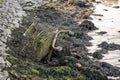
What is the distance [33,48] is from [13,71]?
2901mm

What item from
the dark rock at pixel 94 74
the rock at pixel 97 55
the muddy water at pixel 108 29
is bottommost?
the muddy water at pixel 108 29

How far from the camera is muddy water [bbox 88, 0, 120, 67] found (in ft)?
62.8

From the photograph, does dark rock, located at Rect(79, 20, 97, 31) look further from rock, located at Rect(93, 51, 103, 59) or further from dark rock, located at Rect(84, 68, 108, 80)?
dark rock, located at Rect(84, 68, 108, 80)

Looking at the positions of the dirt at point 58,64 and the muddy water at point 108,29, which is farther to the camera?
the muddy water at point 108,29

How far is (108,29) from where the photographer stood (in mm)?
25047

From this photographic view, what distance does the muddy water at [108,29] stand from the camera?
62.8ft

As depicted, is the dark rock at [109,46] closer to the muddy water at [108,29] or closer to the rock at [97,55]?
the muddy water at [108,29]

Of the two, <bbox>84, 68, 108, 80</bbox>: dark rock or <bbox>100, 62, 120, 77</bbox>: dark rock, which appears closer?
<bbox>84, 68, 108, 80</bbox>: dark rock

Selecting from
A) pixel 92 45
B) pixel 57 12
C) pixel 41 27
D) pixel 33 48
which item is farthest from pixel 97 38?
pixel 33 48

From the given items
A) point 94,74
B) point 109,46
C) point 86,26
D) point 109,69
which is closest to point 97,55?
point 109,69

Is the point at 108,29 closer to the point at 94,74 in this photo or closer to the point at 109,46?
the point at 109,46

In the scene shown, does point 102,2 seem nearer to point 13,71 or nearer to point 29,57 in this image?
point 29,57

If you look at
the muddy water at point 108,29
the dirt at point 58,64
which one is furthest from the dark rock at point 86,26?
the dirt at point 58,64

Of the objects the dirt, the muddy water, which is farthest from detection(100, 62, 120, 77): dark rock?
the muddy water
